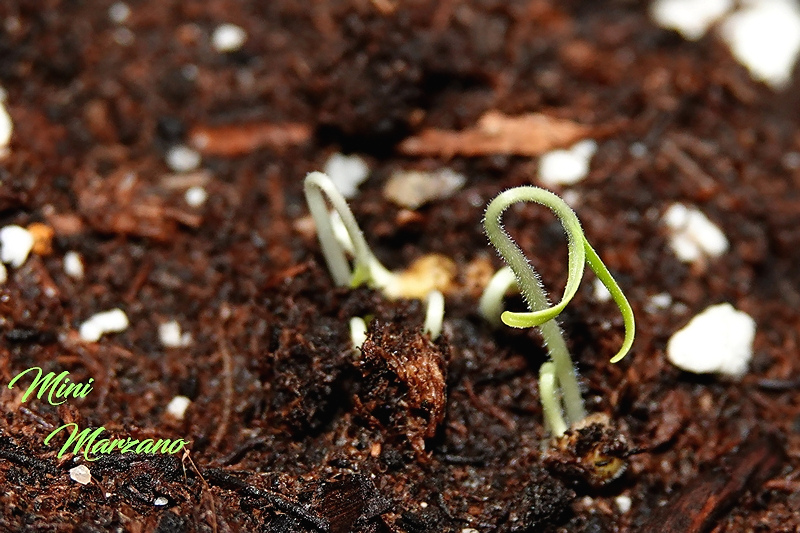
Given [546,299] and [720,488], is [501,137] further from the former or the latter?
[720,488]

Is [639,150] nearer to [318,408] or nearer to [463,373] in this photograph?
[463,373]

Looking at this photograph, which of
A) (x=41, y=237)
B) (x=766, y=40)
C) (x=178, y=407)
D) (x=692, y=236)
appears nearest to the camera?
(x=178, y=407)

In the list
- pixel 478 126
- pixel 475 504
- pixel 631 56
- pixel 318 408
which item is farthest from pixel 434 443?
pixel 631 56

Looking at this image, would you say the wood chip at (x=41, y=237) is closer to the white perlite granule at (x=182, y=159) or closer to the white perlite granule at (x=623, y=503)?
the white perlite granule at (x=182, y=159)

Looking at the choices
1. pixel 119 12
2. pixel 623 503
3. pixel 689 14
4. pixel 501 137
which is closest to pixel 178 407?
pixel 623 503

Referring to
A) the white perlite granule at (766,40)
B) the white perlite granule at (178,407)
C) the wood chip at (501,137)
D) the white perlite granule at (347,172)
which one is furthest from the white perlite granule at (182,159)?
the white perlite granule at (766,40)

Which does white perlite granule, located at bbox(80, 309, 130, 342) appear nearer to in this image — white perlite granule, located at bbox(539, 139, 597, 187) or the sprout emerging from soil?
the sprout emerging from soil
